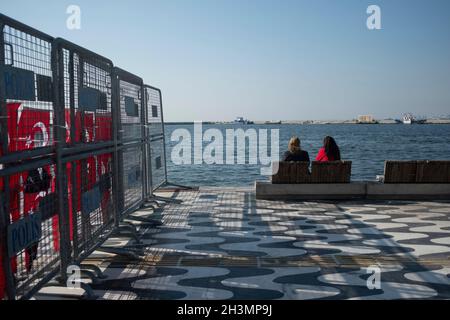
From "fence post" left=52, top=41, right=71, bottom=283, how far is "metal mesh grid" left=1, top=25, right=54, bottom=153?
6cm

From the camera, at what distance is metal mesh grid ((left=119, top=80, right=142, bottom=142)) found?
7.25m

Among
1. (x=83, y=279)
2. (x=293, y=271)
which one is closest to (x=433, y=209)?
(x=293, y=271)

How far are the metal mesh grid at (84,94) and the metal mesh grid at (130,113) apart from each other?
2.48 ft

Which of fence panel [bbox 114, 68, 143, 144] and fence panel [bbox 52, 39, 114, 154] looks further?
fence panel [bbox 114, 68, 143, 144]

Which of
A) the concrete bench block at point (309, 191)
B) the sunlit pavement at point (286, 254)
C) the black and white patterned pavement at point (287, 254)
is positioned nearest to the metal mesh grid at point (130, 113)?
the sunlit pavement at point (286, 254)

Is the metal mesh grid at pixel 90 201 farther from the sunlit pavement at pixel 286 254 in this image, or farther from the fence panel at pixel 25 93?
the fence panel at pixel 25 93

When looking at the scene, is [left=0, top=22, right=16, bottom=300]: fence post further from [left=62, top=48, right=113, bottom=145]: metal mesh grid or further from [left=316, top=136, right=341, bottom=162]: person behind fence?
[left=316, top=136, right=341, bottom=162]: person behind fence

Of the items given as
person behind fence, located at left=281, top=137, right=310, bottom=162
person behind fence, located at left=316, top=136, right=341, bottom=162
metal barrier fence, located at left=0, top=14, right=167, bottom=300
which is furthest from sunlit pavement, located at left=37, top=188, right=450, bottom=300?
person behind fence, located at left=316, top=136, right=341, bottom=162

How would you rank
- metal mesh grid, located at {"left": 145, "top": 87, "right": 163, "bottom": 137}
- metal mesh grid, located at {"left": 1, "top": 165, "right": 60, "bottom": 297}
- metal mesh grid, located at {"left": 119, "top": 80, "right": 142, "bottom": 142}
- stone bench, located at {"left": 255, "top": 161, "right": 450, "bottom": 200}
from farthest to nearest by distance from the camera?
stone bench, located at {"left": 255, "top": 161, "right": 450, "bottom": 200} < metal mesh grid, located at {"left": 145, "top": 87, "right": 163, "bottom": 137} < metal mesh grid, located at {"left": 119, "top": 80, "right": 142, "bottom": 142} < metal mesh grid, located at {"left": 1, "top": 165, "right": 60, "bottom": 297}

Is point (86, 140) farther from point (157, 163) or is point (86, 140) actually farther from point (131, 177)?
point (157, 163)

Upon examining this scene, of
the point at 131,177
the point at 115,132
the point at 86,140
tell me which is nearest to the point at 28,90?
the point at 86,140

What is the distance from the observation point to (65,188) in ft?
15.3

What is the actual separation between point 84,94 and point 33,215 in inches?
67.8
